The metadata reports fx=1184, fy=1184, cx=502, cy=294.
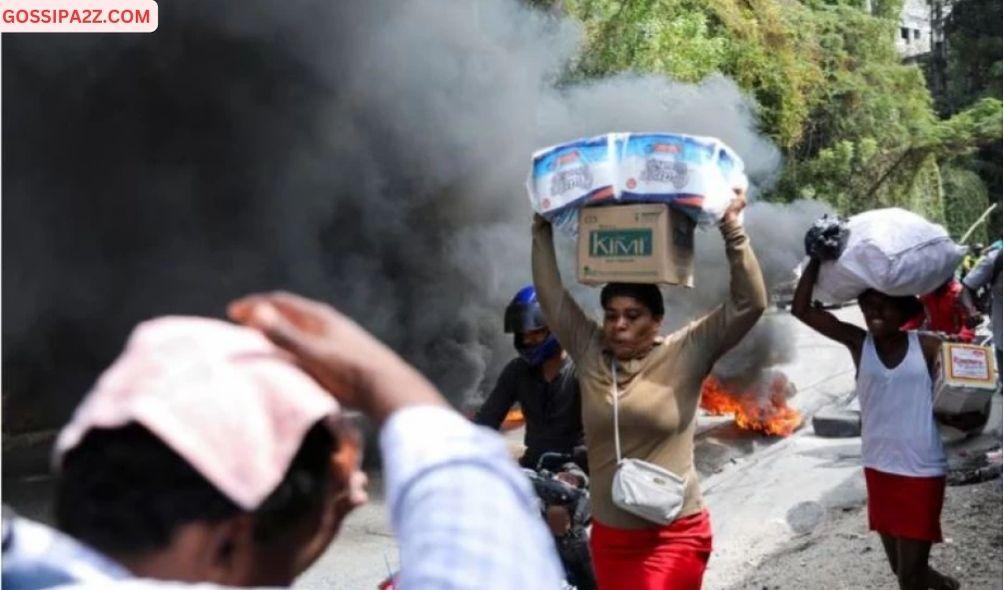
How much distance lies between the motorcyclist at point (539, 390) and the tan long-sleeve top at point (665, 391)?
2.03 ft

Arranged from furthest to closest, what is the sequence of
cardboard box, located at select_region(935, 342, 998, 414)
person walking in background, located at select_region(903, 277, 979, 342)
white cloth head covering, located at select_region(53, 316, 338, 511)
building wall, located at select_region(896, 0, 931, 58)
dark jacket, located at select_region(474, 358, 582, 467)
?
1. building wall, located at select_region(896, 0, 931, 58)
2. person walking in background, located at select_region(903, 277, 979, 342)
3. dark jacket, located at select_region(474, 358, 582, 467)
4. cardboard box, located at select_region(935, 342, 998, 414)
5. white cloth head covering, located at select_region(53, 316, 338, 511)

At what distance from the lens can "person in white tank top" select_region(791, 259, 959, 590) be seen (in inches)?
150

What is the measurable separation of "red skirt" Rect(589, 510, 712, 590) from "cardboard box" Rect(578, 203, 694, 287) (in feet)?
2.20

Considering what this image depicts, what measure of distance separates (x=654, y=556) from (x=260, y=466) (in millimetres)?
2422

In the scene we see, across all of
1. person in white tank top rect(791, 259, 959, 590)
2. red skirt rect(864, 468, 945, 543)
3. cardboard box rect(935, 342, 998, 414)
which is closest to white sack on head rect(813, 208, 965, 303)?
person in white tank top rect(791, 259, 959, 590)

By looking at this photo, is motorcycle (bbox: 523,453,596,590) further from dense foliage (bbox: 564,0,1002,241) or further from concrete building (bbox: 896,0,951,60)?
concrete building (bbox: 896,0,951,60)

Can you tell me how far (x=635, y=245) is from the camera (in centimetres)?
314

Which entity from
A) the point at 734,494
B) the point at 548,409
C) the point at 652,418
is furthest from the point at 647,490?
the point at 734,494

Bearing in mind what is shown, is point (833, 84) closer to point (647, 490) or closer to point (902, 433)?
point (902, 433)

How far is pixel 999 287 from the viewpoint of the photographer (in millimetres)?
3742

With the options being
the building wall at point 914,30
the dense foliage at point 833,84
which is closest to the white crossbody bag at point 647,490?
the dense foliage at point 833,84

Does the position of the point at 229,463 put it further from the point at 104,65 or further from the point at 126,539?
the point at 104,65

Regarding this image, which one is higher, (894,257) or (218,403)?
(218,403)
